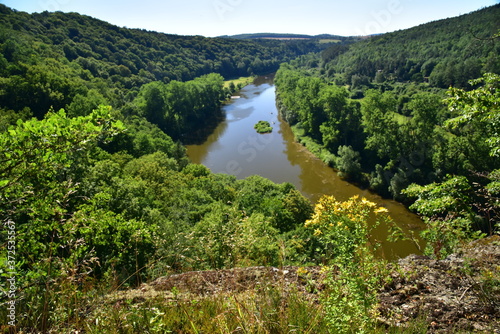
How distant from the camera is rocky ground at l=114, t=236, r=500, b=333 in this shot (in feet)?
10.9

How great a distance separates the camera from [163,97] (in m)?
44.9

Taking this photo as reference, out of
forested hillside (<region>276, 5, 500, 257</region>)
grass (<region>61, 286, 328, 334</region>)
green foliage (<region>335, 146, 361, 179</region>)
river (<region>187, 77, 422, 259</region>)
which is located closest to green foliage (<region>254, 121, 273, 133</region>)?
river (<region>187, 77, 422, 259</region>)

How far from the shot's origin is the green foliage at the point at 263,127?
1797 inches

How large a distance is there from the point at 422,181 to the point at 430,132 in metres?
4.65

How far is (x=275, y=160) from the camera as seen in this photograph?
35.2m

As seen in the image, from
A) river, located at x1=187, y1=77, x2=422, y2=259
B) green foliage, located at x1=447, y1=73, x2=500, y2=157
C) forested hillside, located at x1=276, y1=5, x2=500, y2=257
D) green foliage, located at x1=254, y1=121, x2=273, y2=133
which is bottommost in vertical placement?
river, located at x1=187, y1=77, x2=422, y2=259

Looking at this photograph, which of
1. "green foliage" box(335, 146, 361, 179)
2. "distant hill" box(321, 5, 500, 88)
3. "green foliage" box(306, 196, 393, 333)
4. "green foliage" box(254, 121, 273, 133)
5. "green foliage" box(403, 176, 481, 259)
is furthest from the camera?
"distant hill" box(321, 5, 500, 88)

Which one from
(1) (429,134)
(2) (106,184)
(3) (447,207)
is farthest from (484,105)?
(1) (429,134)

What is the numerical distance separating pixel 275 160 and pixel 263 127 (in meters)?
12.8

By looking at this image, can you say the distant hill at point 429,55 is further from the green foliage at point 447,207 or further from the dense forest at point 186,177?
the green foliage at point 447,207

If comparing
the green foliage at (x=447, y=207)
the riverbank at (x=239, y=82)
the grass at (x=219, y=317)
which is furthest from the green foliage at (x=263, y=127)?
the grass at (x=219, y=317)

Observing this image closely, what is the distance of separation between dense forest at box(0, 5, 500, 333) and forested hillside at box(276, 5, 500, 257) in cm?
10

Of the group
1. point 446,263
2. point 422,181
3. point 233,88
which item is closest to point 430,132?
point 422,181

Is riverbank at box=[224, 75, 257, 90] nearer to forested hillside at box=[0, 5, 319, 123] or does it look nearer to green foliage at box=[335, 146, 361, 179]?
forested hillside at box=[0, 5, 319, 123]
